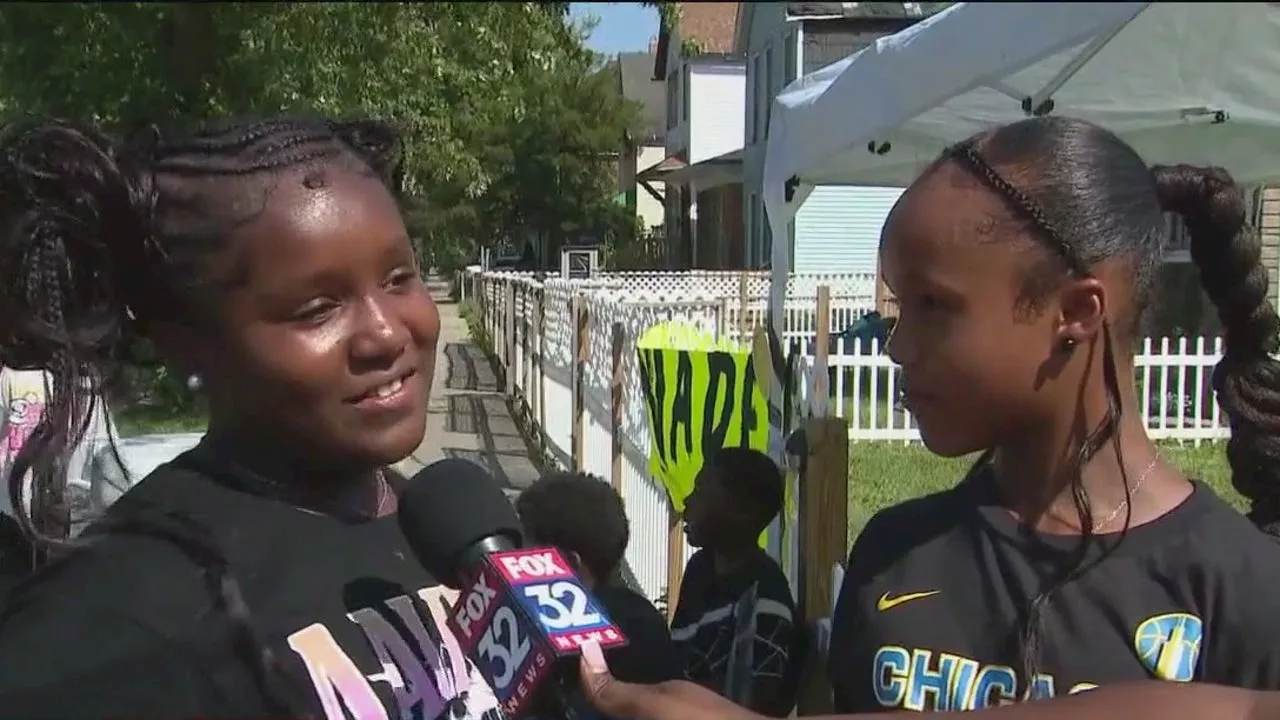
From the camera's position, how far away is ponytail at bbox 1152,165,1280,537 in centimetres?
188

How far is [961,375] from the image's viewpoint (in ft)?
5.04

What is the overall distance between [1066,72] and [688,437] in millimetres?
2019

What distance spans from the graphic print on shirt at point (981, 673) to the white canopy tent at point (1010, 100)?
75cm

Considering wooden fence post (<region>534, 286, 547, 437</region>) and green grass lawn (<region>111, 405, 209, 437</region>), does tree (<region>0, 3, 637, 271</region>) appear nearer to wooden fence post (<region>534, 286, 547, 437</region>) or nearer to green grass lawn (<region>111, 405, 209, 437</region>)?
green grass lawn (<region>111, 405, 209, 437</region>)

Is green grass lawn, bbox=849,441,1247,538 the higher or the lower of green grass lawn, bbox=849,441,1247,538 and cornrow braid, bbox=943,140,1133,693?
the lower

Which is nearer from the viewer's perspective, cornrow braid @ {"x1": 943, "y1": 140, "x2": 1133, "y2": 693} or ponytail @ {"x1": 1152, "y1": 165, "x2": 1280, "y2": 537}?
cornrow braid @ {"x1": 943, "y1": 140, "x2": 1133, "y2": 693}

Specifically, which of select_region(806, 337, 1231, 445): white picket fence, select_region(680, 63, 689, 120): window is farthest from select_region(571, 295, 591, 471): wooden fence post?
select_region(680, 63, 689, 120): window

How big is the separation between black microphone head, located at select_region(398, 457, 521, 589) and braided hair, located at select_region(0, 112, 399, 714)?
242 mm

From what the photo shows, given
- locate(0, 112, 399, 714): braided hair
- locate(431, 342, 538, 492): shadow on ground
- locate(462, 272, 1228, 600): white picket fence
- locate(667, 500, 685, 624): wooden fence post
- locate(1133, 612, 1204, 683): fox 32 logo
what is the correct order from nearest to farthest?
locate(0, 112, 399, 714): braided hair
locate(1133, 612, 1204, 683): fox 32 logo
locate(667, 500, 685, 624): wooden fence post
locate(462, 272, 1228, 600): white picket fence
locate(431, 342, 538, 492): shadow on ground

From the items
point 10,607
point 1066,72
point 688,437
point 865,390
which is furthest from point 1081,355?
point 865,390

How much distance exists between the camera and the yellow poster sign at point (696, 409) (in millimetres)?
4477

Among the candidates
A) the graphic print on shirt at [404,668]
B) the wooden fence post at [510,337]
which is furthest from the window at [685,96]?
the graphic print on shirt at [404,668]

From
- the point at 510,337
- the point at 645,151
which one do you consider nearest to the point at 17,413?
the point at 510,337

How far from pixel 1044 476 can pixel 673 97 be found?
25938 mm
